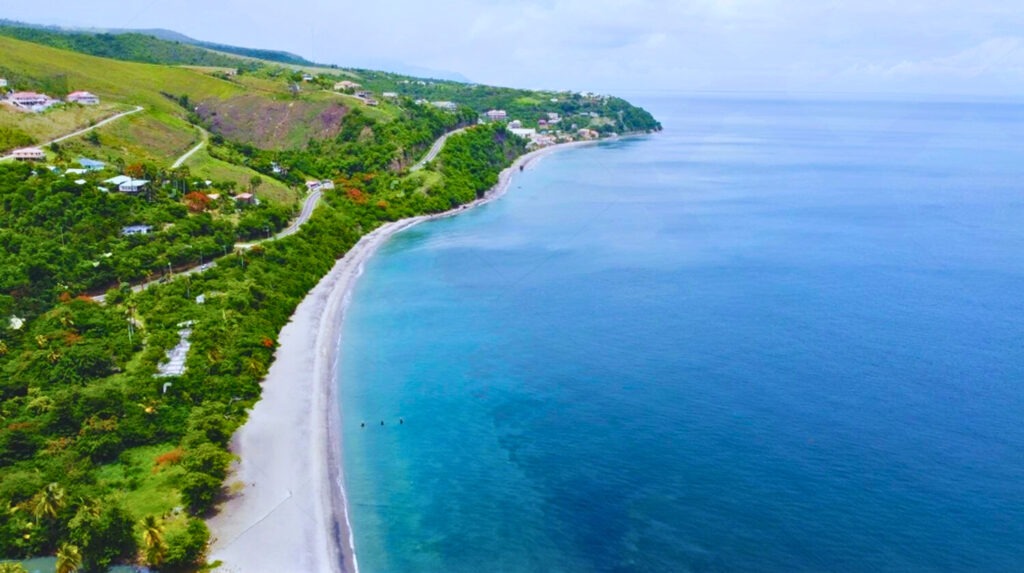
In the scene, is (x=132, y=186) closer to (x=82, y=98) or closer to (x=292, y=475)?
(x=82, y=98)

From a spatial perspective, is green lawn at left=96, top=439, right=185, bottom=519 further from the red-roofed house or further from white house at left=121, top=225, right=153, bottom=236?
the red-roofed house

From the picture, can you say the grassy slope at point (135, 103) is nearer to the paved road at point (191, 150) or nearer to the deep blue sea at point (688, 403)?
the paved road at point (191, 150)

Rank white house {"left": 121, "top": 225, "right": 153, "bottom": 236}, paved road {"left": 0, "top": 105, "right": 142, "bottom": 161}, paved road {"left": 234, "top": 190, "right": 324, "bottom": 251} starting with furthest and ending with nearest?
paved road {"left": 0, "top": 105, "right": 142, "bottom": 161}, paved road {"left": 234, "top": 190, "right": 324, "bottom": 251}, white house {"left": 121, "top": 225, "right": 153, "bottom": 236}

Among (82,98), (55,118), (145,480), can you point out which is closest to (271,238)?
(55,118)

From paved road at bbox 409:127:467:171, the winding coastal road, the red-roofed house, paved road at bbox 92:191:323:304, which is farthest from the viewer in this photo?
paved road at bbox 409:127:467:171

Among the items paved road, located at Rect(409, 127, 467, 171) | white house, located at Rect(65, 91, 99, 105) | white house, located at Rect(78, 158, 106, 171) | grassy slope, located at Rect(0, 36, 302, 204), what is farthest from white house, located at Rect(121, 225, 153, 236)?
paved road, located at Rect(409, 127, 467, 171)
